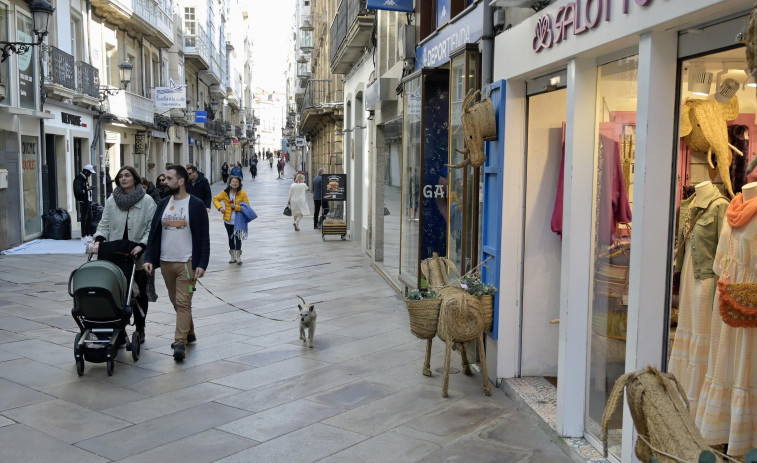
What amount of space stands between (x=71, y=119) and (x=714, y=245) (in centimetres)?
2007

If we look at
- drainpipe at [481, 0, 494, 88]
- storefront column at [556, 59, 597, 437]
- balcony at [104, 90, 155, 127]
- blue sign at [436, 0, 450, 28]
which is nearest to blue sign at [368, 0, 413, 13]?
blue sign at [436, 0, 450, 28]

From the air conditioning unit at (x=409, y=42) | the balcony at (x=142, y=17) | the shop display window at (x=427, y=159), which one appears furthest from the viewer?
the balcony at (x=142, y=17)

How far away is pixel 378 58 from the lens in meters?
13.4

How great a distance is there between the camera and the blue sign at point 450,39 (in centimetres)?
713

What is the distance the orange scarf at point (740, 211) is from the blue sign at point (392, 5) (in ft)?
23.0

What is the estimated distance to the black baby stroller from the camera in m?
6.80

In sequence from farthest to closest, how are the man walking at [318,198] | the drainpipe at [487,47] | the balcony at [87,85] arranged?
the balcony at [87,85]
the man walking at [318,198]
the drainpipe at [487,47]

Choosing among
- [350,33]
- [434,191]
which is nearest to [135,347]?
[434,191]

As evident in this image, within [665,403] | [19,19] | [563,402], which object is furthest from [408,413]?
[19,19]

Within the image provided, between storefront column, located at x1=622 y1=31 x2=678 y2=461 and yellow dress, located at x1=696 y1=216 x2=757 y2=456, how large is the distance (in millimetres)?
289

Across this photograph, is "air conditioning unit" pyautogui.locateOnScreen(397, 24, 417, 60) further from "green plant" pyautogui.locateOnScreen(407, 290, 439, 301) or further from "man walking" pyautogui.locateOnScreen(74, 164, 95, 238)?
"man walking" pyautogui.locateOnScreen(74, 164, 95, 238)

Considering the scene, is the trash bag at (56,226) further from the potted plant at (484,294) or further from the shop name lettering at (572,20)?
the shop name lettering at (572,20)

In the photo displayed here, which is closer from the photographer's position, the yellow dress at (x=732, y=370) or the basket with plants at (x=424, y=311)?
the yellow dress at (x=732, y=370)

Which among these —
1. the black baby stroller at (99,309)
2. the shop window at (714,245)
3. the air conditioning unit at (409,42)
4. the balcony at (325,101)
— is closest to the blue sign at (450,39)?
the air conditioning unit at (409,42)
